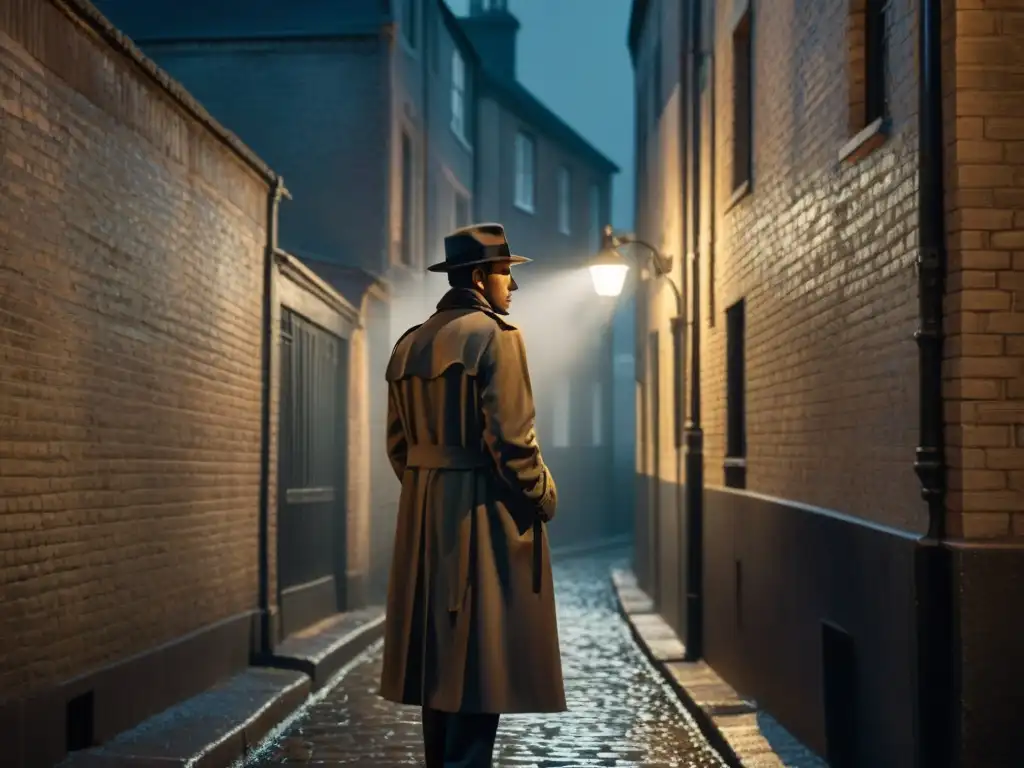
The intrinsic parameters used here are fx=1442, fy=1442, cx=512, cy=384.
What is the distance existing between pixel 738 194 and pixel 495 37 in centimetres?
2222

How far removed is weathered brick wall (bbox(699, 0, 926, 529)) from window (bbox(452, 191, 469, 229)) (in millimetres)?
13198

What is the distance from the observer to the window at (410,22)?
19.9 meters

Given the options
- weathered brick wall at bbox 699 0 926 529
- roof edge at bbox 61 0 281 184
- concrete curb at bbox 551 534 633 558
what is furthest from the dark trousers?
concrete curb at bbox 551 534 633 558

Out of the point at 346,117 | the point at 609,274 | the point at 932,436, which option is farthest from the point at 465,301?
the point at 346,117

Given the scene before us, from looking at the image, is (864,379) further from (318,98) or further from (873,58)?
(318,98)

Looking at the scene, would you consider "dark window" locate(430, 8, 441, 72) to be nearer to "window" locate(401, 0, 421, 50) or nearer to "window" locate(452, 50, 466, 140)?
"window" locate(401, 0, 421, 50)

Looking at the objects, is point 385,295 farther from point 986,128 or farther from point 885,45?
point 986,128

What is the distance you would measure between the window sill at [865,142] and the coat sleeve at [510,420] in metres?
2.13

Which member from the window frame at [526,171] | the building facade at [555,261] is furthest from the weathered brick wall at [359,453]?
the window frame at [526,171]

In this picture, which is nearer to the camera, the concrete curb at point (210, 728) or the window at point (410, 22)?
the concrete curb at point (210, 728)

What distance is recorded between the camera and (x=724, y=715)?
28.3 feet

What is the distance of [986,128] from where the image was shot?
18.1 feet

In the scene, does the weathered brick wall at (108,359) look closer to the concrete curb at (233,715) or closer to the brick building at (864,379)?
the concrete curb at (233,715)

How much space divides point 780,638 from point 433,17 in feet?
51.6
